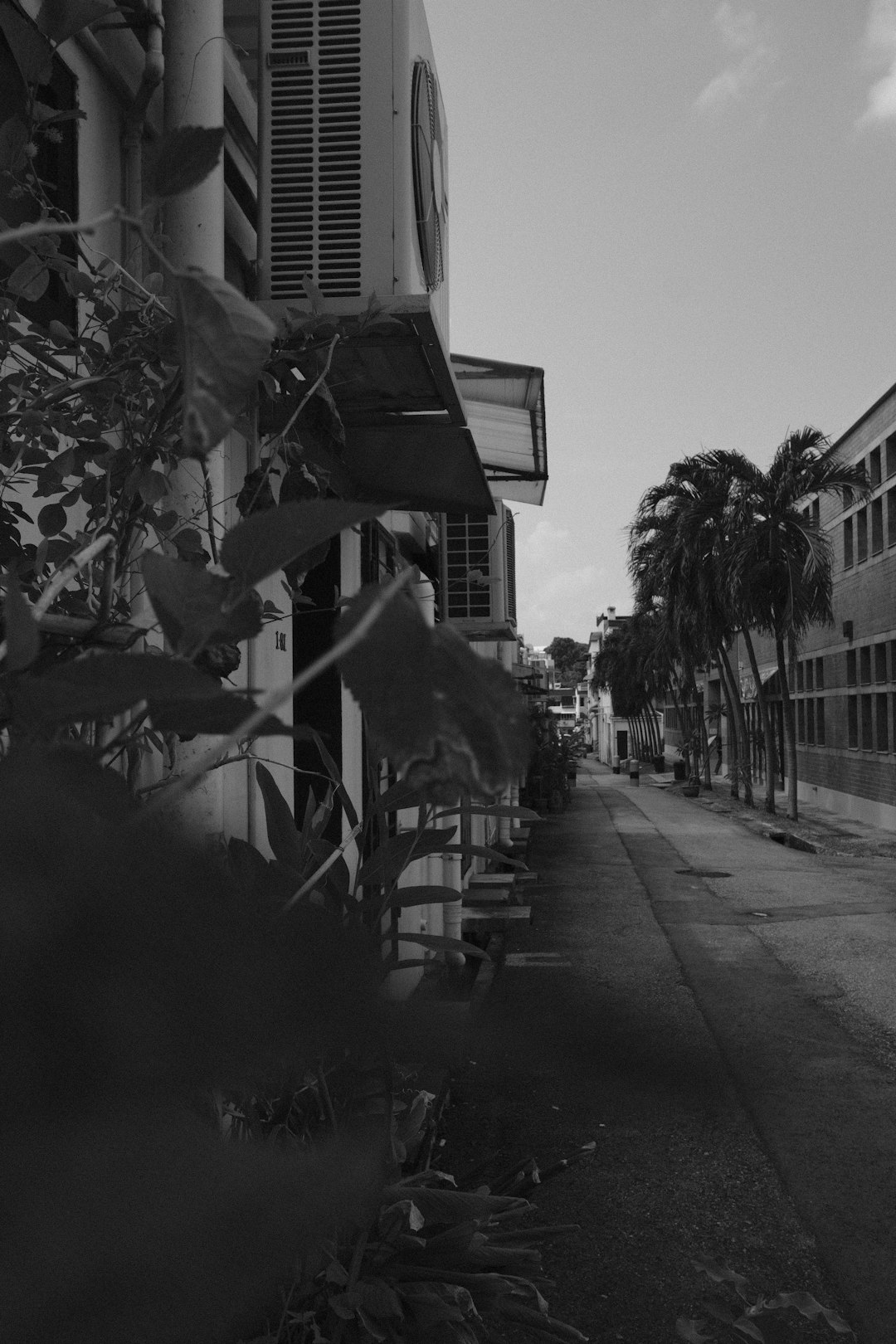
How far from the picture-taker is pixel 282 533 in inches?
17.5

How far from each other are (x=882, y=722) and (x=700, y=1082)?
2732 cm

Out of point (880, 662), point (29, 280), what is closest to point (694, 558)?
point (880, 662)

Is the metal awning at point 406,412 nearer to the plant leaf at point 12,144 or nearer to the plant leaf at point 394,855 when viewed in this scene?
the plant leaf at point 12,144

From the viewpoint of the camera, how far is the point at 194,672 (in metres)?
0.38

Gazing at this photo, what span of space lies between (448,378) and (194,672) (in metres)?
3.48

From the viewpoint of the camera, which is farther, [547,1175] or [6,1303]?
[547,1175]

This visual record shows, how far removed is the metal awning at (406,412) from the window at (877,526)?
74.4 ft

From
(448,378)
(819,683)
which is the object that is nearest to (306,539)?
(448,378)

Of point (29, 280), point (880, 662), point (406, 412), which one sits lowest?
point (29, 280)

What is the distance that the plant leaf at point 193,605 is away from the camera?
44 centimetres

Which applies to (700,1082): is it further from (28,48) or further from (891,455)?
(891,455)

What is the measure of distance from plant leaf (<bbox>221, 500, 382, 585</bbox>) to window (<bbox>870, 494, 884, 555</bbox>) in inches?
1052

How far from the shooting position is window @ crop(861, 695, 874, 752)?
27062 mm

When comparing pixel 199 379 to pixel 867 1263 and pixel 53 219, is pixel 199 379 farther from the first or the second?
pixel 867 1263
